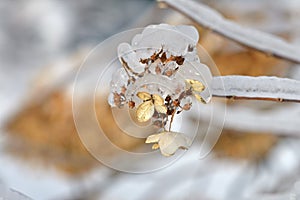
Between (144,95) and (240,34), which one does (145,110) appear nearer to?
(144,95)

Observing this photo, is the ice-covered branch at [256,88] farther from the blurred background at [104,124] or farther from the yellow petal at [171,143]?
the blurred background at [104,124]

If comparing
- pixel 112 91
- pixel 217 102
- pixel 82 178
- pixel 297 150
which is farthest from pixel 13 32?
pixel 112 91

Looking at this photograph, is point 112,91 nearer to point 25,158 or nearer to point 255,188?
point 255,188

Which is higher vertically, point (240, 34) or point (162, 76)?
point (240, 34)

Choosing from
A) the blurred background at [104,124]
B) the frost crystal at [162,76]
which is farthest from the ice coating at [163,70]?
the blurred background at [104,124]

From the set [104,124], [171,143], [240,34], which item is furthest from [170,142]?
[104,124]

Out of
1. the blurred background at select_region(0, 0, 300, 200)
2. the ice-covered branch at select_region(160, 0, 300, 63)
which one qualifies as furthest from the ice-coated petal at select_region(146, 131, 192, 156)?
the blurred background at select_region(0, 0, 300, 200)
